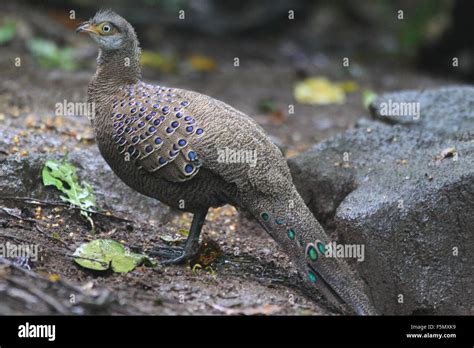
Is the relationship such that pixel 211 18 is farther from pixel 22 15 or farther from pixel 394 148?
pixel 394 148

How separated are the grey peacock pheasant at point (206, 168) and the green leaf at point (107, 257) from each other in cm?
32

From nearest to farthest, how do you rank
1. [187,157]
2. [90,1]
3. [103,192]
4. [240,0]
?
[187,157] < [103,192] < [90,1] < [240,0]

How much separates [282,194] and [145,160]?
1023 mm

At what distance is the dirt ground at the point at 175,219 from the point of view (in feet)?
15.5

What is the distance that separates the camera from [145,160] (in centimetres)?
527

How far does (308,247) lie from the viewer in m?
5.04

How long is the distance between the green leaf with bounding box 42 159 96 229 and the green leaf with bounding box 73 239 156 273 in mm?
574

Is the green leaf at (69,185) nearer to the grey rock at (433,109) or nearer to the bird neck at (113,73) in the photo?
the bird neck at (113,73)

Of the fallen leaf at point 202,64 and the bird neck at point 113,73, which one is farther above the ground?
the fallen leaf at point 202,64

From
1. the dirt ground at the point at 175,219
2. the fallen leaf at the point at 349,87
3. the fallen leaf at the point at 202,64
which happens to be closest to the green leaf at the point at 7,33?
the dirt ground at the point at 175,219

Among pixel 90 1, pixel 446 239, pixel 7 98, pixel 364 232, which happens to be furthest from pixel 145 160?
pixel 90 1

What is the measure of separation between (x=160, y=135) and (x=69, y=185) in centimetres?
125

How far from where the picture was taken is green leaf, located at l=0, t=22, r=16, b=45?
10.3 metres

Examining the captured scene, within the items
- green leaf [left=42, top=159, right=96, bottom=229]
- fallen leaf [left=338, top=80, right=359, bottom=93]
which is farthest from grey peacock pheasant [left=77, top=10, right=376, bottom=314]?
fallen leaf [left=338, top=80, right=359, bottom=93]
